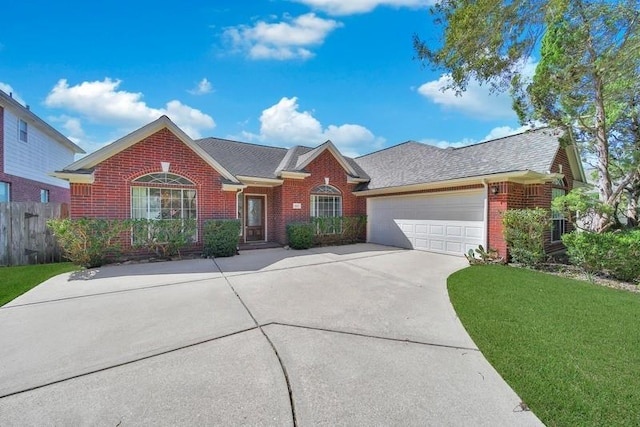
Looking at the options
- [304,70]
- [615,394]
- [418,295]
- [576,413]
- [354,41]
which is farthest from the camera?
[304,70]

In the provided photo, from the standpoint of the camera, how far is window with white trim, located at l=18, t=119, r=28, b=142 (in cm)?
1254

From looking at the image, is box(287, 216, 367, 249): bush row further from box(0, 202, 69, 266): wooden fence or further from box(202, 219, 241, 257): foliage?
box(0, 202, 69, 266): wooden fence

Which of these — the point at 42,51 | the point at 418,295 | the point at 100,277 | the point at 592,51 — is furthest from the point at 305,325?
the point at 42,51

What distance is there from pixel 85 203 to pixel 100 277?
3228 mm

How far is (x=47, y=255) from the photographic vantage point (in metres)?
9.09

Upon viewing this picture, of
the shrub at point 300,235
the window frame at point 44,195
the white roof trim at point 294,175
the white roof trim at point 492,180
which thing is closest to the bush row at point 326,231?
the shrub at point 300,235

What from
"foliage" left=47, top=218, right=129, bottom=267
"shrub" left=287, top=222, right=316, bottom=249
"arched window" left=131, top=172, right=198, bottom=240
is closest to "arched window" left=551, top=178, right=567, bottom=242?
"shrub" left=287, top=222, right=316, bottom=249

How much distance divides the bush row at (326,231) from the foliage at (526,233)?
693cm

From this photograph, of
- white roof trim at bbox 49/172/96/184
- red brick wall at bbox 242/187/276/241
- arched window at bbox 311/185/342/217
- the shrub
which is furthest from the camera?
arched window at bbox 311/185/342/217

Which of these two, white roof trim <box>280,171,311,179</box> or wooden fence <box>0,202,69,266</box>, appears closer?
wooden fence <box>0,202,69,266</box>

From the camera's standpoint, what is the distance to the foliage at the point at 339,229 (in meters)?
13.3

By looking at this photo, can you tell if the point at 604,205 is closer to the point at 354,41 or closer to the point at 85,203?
the point at 354,41

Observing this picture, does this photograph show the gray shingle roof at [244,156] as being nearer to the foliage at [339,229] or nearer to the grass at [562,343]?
the foliage at [339,229]

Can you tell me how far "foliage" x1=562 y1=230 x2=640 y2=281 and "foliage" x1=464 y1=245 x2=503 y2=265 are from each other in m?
1.81
